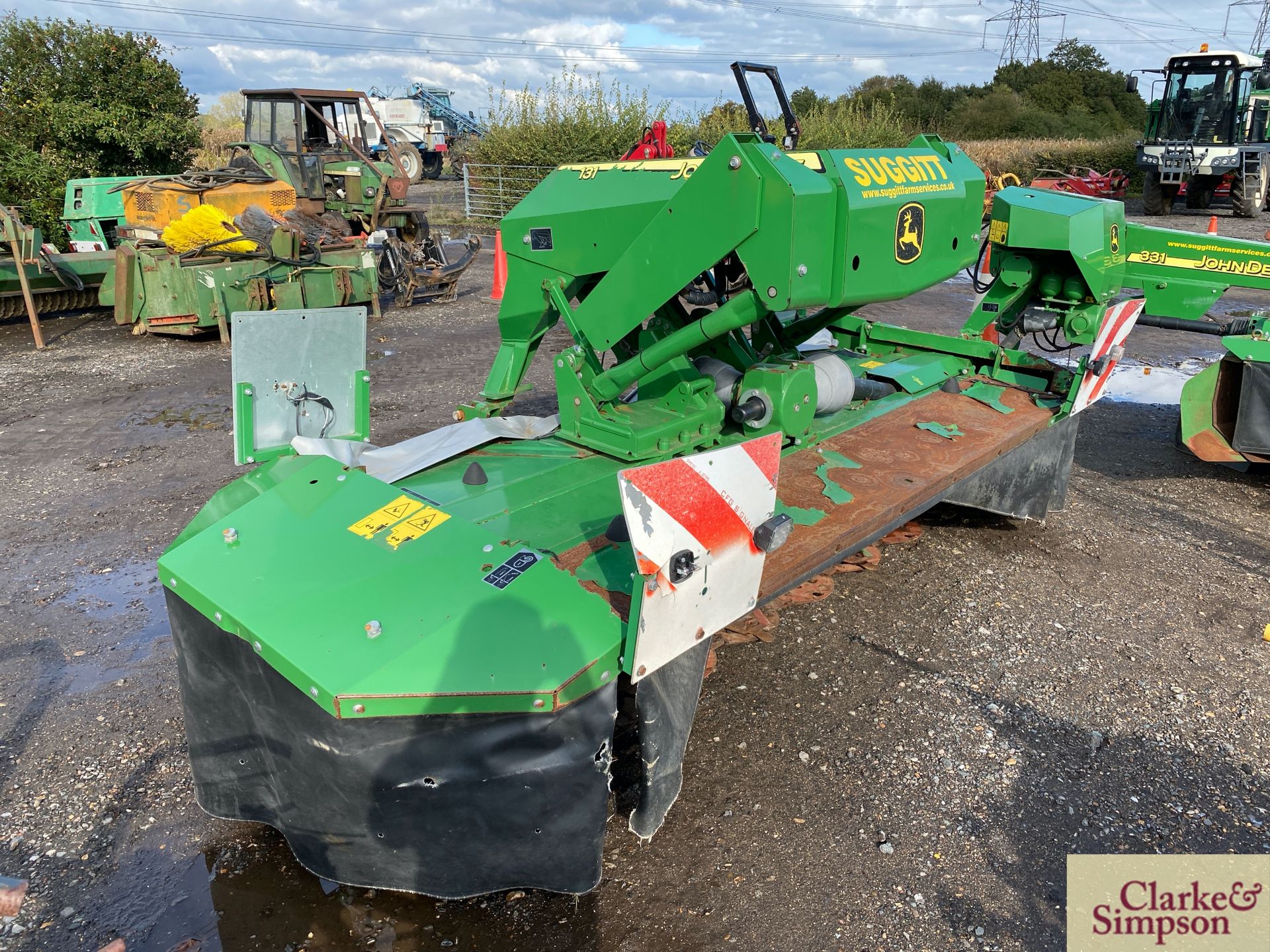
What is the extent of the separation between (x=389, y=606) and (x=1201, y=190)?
2048 centimetres

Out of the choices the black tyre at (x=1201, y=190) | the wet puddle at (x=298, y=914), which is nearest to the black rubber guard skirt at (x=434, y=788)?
the wet puddle at (x=298, y=914)

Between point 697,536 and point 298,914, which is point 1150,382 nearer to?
point 697,536

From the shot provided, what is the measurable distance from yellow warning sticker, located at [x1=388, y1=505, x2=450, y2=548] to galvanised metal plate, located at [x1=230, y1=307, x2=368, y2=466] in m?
0.88

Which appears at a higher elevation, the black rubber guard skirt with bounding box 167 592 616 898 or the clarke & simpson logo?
the black rubber guard skirt with bounding box 167 592 616 898

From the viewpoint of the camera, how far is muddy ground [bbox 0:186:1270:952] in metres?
2.35

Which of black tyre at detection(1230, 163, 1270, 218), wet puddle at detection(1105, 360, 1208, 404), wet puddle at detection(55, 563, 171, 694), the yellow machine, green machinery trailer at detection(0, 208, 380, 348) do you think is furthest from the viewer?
black tyre at detection(1230, 163, 1270, 218)

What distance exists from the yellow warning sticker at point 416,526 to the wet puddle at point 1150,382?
5612mm

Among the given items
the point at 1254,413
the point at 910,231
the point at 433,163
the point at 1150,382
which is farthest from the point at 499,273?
the point at 433,163

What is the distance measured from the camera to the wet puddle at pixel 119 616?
11.1 ft

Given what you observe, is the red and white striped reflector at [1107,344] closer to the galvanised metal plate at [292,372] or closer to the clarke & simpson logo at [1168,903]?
the clarke & simpson logo at [1168,903]

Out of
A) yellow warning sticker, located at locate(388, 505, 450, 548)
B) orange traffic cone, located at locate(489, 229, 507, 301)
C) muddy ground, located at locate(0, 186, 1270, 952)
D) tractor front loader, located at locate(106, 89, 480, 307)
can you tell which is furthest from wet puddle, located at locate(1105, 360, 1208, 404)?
tractor front loader, located at locate(106, 89, 480, 307)

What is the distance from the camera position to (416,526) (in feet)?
8.48

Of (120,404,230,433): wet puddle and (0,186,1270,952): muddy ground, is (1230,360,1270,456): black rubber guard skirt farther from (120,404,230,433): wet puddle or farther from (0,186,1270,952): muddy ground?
(120,404,230,433): wet puddle

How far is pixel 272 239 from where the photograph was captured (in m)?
8.77
